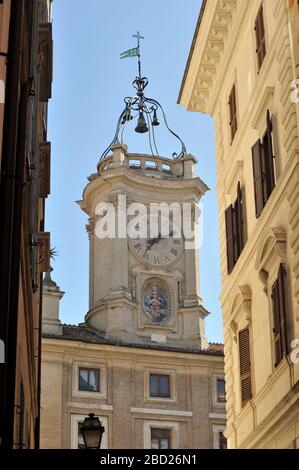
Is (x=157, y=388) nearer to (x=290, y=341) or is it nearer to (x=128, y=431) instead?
(x=128, y=431)

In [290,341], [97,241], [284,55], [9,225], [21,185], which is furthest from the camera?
[97,241]

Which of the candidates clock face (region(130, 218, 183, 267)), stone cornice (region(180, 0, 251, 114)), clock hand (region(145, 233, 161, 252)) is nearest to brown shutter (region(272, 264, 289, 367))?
stone cornice (region(180, 0, 251, 114))

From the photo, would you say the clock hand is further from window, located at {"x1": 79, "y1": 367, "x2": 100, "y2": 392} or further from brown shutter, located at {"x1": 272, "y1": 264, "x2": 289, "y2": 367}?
brown shutter, located at {"x1": 272, "y1": 264, "x2": 289, "y2": 367}

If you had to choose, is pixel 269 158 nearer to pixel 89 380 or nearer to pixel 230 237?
pixel 230 237

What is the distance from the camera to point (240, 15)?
21844 millimetres

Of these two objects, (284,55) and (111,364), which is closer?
(284,55)

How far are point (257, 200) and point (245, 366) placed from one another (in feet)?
11.2

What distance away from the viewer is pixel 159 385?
46125mm

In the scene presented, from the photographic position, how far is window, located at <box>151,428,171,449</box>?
44938 millimetres

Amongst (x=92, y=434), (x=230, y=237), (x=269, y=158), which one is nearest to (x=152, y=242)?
(x=230, y=237)

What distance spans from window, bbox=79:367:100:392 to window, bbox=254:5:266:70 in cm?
2685

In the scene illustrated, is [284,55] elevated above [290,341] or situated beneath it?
elevated above

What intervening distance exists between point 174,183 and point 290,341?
119 feet
